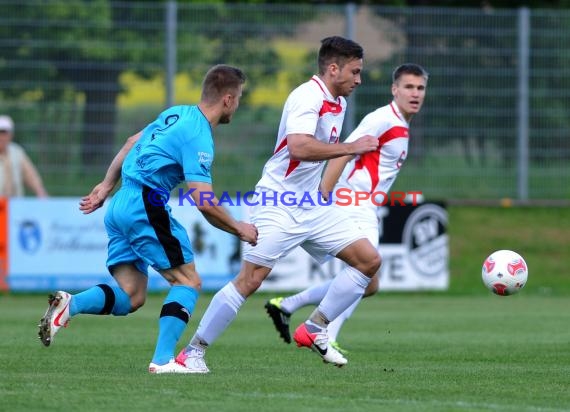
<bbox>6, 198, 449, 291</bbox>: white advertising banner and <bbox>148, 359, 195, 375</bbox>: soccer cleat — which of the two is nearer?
<bbox>148, 359, 195, 375</bbox>: soccer cleat

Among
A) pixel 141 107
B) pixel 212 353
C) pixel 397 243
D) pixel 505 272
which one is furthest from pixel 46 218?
pixel 505 272

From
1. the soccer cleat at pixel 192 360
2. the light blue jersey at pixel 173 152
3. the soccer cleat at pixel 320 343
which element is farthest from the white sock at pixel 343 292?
the light blue jersey at pixel 173 152

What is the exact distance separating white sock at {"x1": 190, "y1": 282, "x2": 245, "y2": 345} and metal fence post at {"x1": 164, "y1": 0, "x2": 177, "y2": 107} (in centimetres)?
1203

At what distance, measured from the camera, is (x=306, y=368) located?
29.9 feet

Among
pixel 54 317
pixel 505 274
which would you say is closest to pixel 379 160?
pixel 505 274

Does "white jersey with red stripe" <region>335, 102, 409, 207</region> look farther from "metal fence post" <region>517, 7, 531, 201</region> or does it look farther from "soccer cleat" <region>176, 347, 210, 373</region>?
"metal fence post" <region>517, 7, 531, 201</region>

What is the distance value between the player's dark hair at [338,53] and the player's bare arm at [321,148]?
0.76 meters

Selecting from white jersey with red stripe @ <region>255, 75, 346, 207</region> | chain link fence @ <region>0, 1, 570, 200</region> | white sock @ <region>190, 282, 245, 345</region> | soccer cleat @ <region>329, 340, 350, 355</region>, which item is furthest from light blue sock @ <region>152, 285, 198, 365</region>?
chain link fence @ <region>0, 1, 570, 200</region>

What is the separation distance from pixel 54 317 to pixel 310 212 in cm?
204

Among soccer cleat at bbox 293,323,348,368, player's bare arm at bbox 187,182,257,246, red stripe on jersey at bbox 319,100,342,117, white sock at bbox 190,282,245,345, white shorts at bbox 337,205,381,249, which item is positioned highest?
red stripe on jersey at bbox 319,100,342,117

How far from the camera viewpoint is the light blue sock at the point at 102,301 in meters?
8.63

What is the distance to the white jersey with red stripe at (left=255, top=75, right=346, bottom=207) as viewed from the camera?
9055mm

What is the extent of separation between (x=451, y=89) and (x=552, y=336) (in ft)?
31.7

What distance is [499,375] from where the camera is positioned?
858 cm
